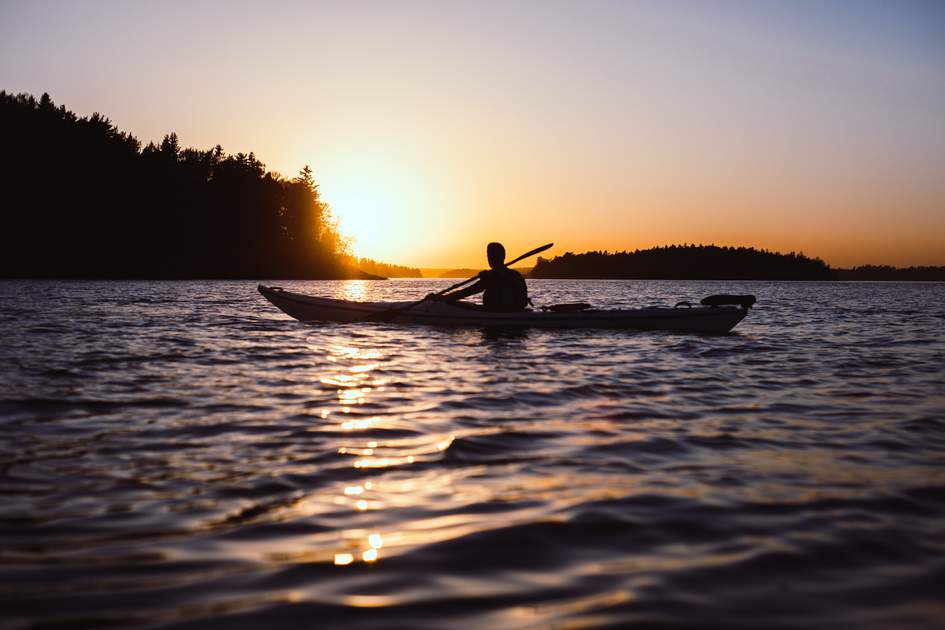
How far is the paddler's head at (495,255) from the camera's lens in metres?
14.4

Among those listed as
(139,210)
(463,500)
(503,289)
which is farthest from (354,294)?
(463,500)

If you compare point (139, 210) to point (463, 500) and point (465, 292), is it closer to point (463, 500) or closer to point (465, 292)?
point (465, 292)

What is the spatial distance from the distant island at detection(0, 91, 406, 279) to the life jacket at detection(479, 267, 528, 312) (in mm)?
53782

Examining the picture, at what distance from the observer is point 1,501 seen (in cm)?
356

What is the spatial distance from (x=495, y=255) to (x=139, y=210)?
64.4 m

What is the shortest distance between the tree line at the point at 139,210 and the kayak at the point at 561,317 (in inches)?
2018

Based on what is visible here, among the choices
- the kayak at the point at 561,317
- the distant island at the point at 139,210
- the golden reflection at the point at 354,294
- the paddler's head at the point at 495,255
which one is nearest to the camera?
the paddler's head at the point at 495,255

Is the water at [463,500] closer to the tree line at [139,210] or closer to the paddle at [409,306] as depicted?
the paddle at [409,306]

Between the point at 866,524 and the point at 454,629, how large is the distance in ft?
7.77

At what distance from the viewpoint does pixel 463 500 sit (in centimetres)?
376

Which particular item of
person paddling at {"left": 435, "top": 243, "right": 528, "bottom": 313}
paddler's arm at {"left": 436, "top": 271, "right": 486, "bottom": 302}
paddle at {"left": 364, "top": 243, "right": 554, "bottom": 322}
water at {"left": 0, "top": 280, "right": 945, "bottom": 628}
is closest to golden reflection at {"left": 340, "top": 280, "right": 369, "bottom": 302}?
paddle at {"left": 364, "top": 243, "right": 554, "bottom": 322}

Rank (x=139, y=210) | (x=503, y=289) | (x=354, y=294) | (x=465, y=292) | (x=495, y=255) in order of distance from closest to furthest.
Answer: (x=495, y=255) < (x=503, y=289) < (x=465, y=292) < (x=354, y=294) < (x=139, y=210)

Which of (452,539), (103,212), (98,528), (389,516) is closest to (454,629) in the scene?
(452,539)

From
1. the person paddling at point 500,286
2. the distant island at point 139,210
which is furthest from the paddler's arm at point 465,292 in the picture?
the distant island at point 139,210
